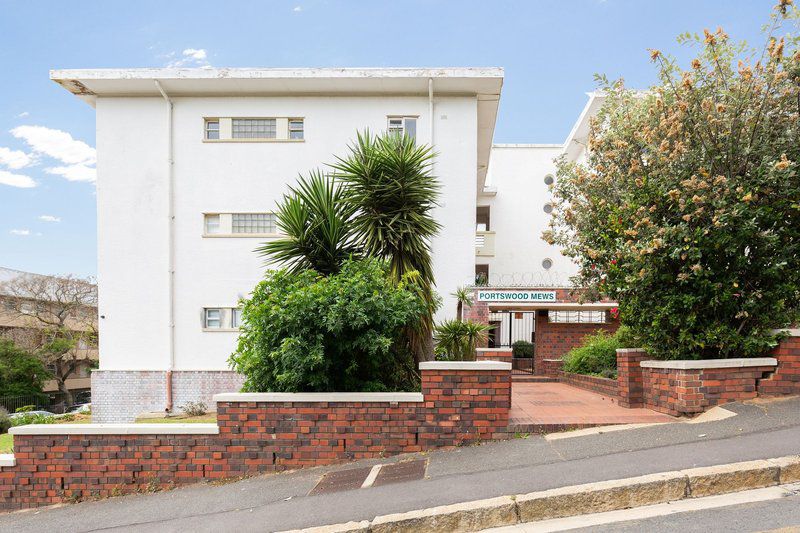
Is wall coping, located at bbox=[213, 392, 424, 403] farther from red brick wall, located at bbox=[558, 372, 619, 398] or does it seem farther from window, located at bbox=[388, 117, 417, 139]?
window, located at bbox=[388, 117, 417, 139]

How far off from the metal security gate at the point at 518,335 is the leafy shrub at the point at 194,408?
829 cm

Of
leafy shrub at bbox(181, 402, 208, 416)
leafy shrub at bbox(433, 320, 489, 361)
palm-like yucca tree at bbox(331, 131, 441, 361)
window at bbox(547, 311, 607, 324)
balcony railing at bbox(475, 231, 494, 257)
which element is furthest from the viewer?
balcony railing at bbox(475, 231, 494, 257)

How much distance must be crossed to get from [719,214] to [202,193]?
513 inches

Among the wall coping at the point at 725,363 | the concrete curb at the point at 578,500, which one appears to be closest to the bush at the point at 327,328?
the concrete curb at the point at 578,500

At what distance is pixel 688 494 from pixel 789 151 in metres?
4.64

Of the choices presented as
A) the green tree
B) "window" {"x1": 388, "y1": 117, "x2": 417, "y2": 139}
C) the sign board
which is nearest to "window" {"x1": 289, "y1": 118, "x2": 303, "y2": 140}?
"window" {"x1": 388, "y1": 117, "x2": 417, "y2": 139}

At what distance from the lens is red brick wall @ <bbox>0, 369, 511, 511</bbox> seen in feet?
21.6

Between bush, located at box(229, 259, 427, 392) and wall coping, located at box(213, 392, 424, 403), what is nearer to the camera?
bush, located at box(229, 259, 427, 392)

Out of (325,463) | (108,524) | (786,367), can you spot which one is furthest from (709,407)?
(108,524)

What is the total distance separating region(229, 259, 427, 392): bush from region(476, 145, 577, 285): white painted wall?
1908 centimetres

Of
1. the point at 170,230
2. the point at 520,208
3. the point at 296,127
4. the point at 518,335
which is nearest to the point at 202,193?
the point at 170,230

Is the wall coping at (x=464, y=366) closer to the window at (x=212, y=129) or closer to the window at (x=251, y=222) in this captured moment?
the window at (x=251, y=222)

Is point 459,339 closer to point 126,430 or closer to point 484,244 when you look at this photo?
point 126,430

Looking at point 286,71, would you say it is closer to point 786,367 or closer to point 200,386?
point 200,386
